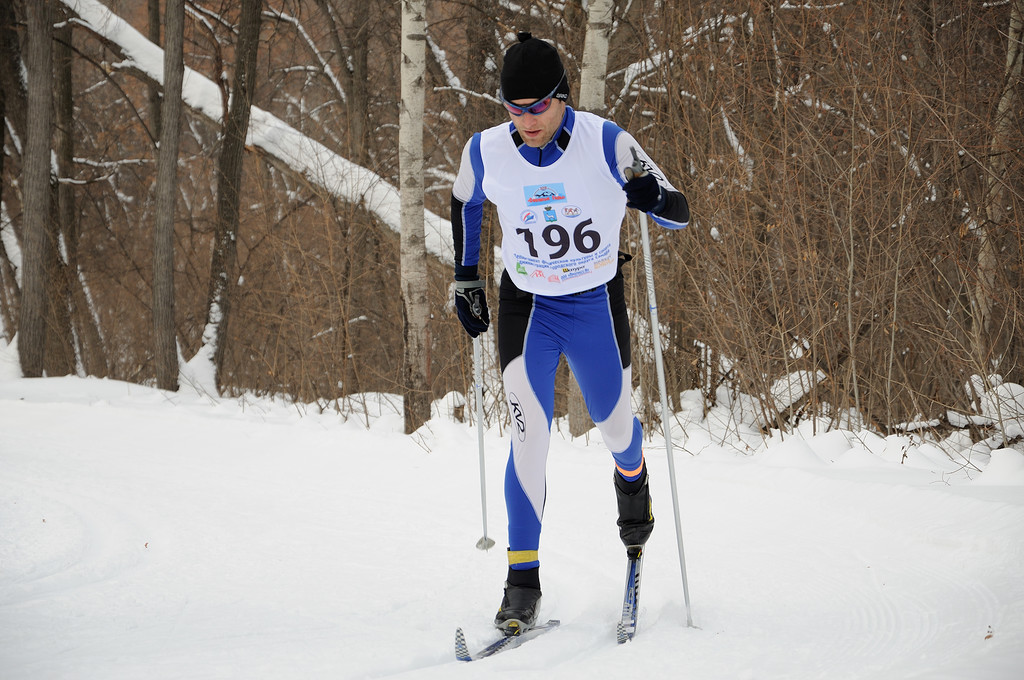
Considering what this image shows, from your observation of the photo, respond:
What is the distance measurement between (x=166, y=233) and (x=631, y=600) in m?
9.02

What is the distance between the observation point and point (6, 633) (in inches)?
118

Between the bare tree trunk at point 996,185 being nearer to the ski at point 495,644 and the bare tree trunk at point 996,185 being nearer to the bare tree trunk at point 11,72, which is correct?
the ski at point 495,644

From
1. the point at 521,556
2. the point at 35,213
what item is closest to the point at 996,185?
the point at 521,556

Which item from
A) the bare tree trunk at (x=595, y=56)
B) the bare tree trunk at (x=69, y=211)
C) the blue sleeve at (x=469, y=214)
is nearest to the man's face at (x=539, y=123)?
the blue sleeve at (x=469, y=214)

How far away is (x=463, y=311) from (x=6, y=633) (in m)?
2.15

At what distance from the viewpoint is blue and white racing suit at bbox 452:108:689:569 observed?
3.07 metres

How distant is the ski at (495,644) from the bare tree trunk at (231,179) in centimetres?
888

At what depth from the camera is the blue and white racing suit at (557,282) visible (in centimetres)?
307

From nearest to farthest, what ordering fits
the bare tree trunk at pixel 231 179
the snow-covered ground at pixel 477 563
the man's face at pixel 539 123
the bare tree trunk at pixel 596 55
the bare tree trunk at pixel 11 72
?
the snow-covered ground at pixel 477 563 < the man's face at pixel 539 123 < the bare tree trunk at pixel 596 55 < the bare tree trunk at pixel 231 179 < the bare tree trunk at pixel 11 72

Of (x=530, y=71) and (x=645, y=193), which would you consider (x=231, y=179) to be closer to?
(x=530, y=71)

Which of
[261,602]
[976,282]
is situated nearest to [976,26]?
[976,282]

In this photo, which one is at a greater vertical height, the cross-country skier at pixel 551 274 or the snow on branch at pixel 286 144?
the snow on branch at pixel 286 144

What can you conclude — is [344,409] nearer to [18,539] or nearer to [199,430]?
[199,430]

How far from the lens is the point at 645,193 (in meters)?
2.91
